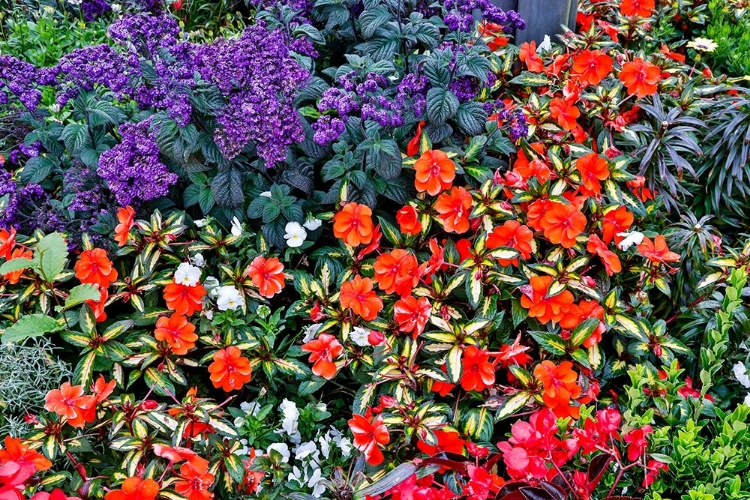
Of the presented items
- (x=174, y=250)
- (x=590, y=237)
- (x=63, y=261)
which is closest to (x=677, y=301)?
(x=590, y=237)

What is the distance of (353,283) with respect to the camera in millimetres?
2004

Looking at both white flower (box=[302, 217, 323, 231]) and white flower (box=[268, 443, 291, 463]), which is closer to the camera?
white flower (box=[268, 443, 291, 463])

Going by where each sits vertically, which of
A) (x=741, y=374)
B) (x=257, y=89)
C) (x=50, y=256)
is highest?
(x=257, y=89)

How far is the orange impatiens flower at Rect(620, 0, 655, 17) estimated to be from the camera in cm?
306

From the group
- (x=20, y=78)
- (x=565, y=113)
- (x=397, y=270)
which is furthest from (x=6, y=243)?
(x=565, y=113)

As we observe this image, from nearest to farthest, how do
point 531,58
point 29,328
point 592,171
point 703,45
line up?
point 29,328, point 592,171, point 531,58, point 703,45

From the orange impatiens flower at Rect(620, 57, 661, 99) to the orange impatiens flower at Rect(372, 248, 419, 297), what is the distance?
112cm

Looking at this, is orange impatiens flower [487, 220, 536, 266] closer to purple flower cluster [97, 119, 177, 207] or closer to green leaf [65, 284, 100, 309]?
purple flower cluster [97, 119, 177, 207]

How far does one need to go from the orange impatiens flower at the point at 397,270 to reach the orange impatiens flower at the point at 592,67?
1.13 metres

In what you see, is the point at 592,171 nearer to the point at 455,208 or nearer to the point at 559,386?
the point at 455,208

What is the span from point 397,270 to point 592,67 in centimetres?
122

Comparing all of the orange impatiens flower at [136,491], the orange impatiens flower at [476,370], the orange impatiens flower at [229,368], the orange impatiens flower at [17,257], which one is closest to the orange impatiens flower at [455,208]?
the orange impatiens flower at [476,370]

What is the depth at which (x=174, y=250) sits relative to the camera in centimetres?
224

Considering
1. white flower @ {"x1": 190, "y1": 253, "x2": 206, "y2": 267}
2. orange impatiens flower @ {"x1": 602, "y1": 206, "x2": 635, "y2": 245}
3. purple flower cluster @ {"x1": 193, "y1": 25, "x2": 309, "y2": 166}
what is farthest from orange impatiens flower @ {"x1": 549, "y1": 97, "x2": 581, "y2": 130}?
white flower @ {"x1": 190, "y1": 253, "x2": 206, "y2": 267}
